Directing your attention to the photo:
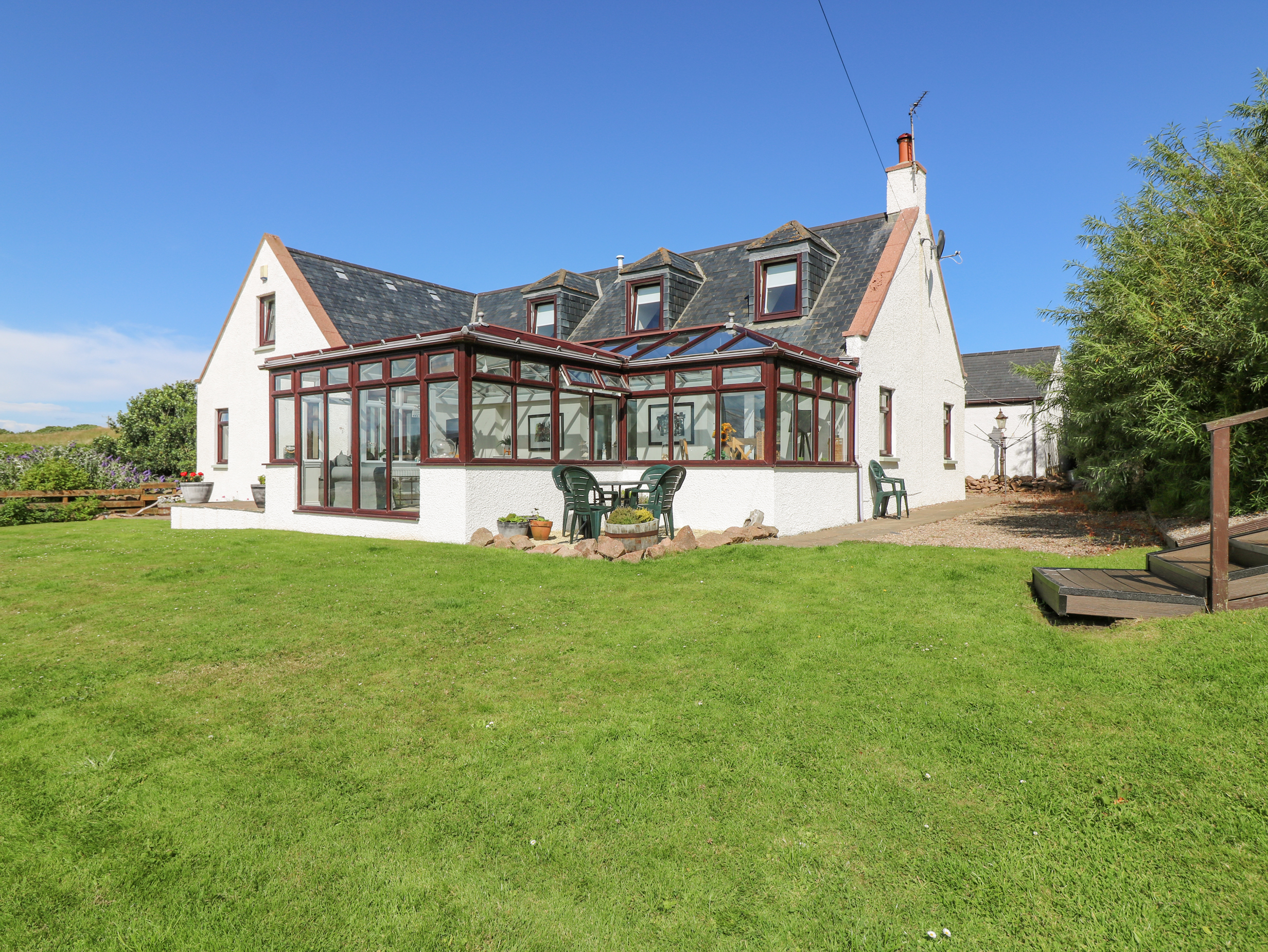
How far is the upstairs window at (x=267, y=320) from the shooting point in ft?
67.4

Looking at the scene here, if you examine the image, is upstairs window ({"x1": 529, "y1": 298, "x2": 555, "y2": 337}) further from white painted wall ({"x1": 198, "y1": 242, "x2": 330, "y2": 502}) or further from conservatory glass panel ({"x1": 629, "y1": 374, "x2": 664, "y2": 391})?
conservatory glass panel ({"x1": 629, "y1": 374, "x2": 664, "y2": 391})

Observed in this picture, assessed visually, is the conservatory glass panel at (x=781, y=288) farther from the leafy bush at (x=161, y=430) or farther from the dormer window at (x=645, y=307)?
the leafy bush at (x=161, y=430)

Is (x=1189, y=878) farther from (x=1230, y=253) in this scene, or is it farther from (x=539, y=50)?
(x=539, y=50)

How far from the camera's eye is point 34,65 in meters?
11.6

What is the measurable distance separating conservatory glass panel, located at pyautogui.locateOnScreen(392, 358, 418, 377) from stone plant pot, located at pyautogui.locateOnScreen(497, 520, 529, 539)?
10.5 ft

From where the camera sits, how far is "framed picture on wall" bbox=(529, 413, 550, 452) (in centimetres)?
1303

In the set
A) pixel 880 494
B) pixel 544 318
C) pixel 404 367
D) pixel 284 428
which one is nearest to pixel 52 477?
pixel 284 428

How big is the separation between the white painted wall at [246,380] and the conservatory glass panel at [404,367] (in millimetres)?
7642

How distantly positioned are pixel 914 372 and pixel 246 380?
1928cm

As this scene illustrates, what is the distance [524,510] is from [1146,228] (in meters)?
11.3

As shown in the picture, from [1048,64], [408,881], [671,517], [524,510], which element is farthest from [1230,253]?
[408,881]

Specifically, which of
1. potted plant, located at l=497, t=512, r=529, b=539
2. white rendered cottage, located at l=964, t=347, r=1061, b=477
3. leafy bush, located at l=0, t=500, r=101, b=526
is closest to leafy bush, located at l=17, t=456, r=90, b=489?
leafy bush, located at l=0, t=500, r=101, b=526

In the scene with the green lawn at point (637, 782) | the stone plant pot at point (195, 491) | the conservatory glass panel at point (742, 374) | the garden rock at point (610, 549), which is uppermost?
the conservatory glass panel at point (742, 374)

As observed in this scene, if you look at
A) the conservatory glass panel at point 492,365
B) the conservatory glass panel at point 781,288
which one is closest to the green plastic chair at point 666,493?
the conservatory glass panel at point 492,365
